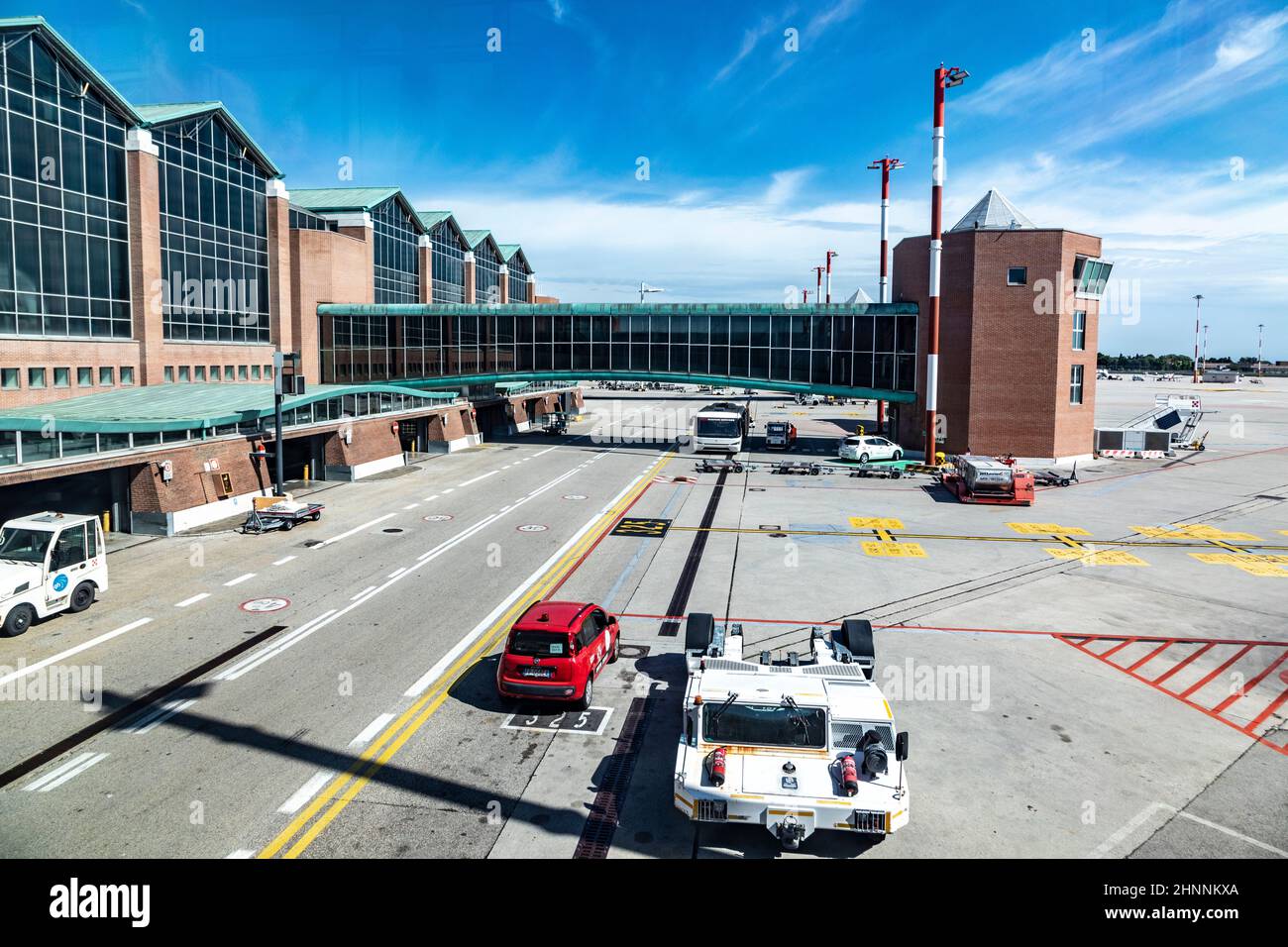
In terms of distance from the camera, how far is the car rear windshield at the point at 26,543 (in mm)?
20844

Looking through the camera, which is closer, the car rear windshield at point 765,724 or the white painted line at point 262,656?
the car rear windshield at point 765,724

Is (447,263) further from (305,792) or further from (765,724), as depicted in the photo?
(765,724)

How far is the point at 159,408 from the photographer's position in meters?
35.6

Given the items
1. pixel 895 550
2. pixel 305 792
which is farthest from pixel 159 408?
pixel 895 550

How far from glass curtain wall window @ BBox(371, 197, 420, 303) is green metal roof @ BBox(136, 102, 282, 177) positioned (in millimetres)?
14286

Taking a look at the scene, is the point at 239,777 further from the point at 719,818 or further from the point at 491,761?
the point at 719,818


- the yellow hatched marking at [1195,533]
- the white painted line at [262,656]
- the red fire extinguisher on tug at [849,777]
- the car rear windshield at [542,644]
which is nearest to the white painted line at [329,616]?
the white painted line at [262,656]

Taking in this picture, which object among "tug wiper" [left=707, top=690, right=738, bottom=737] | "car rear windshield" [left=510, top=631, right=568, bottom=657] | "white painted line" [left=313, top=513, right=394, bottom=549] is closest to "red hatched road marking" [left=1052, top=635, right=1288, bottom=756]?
"tug wiper" [left=707, top=690, right=738, bottom=737]

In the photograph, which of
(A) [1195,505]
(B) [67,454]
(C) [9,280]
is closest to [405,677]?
(B) [67,454]

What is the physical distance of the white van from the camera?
20.1 meters

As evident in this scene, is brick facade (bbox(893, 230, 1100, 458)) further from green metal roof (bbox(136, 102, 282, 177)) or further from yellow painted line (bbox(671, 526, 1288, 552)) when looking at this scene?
green metal roof (bbox(136, 102, 282, 177))

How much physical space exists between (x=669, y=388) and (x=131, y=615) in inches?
6047

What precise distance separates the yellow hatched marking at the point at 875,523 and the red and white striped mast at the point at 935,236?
17336 millimetres

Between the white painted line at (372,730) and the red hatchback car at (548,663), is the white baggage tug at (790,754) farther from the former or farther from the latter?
the white painted line at (372,730)
